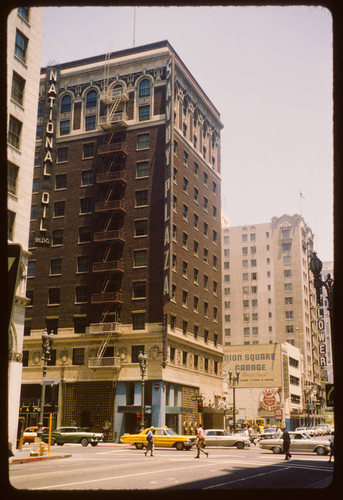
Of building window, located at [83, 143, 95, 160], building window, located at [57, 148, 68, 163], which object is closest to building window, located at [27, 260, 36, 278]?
building window, located at [57, 148, 68, 163]

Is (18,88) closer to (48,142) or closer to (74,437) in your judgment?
(48,142)

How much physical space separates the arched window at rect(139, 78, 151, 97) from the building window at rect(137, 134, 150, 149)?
4707mm

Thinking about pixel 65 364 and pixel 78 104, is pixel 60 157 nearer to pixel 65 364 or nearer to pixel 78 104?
pixel 78 104

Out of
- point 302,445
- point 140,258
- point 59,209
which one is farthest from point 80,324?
point 302,445

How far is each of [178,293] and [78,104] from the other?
83.3 feet

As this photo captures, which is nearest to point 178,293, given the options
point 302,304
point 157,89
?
point 157,89

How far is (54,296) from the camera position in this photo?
61531mm

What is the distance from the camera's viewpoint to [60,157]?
65062 mm

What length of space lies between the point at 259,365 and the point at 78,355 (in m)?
50.4

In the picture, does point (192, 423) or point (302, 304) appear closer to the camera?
point (192, 423)

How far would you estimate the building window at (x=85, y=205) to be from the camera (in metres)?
62.0

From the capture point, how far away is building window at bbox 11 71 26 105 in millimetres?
35156

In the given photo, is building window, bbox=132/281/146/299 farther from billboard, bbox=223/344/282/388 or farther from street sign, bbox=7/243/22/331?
street sign, bbox=7/243/22/331

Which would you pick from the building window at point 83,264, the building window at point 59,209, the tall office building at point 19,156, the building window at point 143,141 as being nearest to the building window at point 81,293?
the building window at point 83,264
